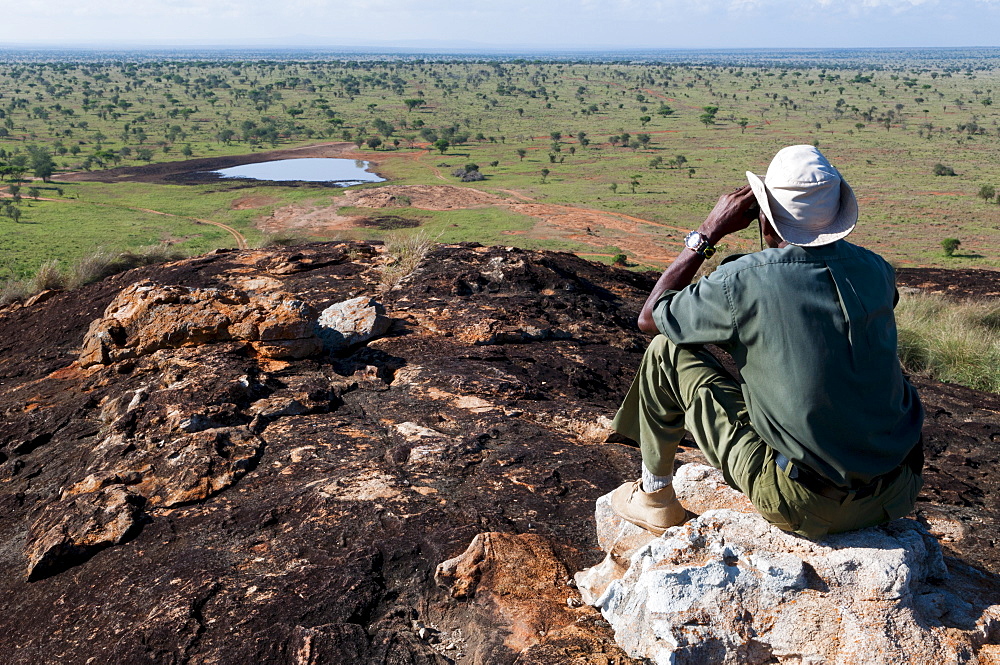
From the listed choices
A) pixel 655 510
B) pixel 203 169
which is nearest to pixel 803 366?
pixel 655 510

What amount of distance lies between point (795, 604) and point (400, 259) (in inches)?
278

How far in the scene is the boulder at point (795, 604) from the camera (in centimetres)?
242

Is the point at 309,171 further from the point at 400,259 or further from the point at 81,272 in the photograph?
the point at 400,259

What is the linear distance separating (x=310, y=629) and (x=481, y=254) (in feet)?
20.0

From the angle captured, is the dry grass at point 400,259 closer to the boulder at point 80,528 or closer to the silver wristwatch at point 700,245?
the boulder at point 80,528

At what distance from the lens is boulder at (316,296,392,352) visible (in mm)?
6137

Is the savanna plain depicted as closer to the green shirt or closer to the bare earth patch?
the bare earth patch

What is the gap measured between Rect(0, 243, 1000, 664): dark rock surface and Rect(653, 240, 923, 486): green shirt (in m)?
1.01

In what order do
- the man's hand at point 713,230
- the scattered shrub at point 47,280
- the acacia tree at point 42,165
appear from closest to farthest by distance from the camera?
the man's hand at point 713,230 → the scattered shrub at point 47,280 → the acacia tree at point 42,165

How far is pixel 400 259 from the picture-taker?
8.97 m

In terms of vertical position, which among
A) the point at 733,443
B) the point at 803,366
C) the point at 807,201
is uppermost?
the point at 807,201

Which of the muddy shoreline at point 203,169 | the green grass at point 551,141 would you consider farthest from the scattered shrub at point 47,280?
the muddy shoreline at point 203,169

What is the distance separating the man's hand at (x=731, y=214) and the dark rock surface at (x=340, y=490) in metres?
1.48

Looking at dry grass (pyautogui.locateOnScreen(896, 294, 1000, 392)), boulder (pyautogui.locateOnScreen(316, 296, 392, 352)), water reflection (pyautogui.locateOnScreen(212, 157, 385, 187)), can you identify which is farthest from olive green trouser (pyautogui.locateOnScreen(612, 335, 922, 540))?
water reflection (pyautogui.locateOnScreen(212, 157, 385, 187))
